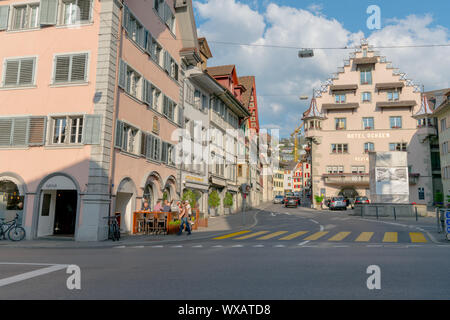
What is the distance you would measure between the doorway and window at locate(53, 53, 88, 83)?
543 centimetres

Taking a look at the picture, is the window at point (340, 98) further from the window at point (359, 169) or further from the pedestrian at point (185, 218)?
the pedestrian at point (185, 218)

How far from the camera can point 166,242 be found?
15445 mm

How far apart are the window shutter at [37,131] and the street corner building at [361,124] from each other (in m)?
42.4

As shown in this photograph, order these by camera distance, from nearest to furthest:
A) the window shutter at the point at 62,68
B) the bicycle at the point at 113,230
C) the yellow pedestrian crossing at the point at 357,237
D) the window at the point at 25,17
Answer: the yellow pedestrian crossing at the point at 357,237, the bicycle at the point at 113,230, the window shutter at the point at 62,68, the window at the point at 25,17

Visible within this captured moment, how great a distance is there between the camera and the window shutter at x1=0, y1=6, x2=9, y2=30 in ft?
63.4

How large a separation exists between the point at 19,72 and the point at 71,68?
290 centimetres

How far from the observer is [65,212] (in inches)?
746

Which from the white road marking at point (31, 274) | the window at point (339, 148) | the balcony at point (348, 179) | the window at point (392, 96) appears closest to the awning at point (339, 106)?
the window at point (392, 96)

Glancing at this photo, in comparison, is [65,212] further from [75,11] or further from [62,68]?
[75,11]

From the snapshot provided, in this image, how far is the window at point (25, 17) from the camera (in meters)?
19.1

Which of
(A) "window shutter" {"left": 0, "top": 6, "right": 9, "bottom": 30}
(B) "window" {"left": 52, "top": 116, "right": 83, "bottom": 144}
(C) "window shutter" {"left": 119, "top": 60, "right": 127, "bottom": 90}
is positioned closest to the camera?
(B) "window" {"left": 52, "top": 116, "right": 83, "bottom": 144}

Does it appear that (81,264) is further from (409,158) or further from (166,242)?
(409,158)

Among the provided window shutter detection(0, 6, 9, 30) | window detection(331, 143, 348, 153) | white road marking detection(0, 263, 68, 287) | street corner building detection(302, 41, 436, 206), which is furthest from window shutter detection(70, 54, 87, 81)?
Answer: window detection(331, 143, 348, 153)

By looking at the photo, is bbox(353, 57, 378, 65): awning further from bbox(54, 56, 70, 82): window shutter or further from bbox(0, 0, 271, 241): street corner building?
bbox(54, 56, 70, 82): window shutter
